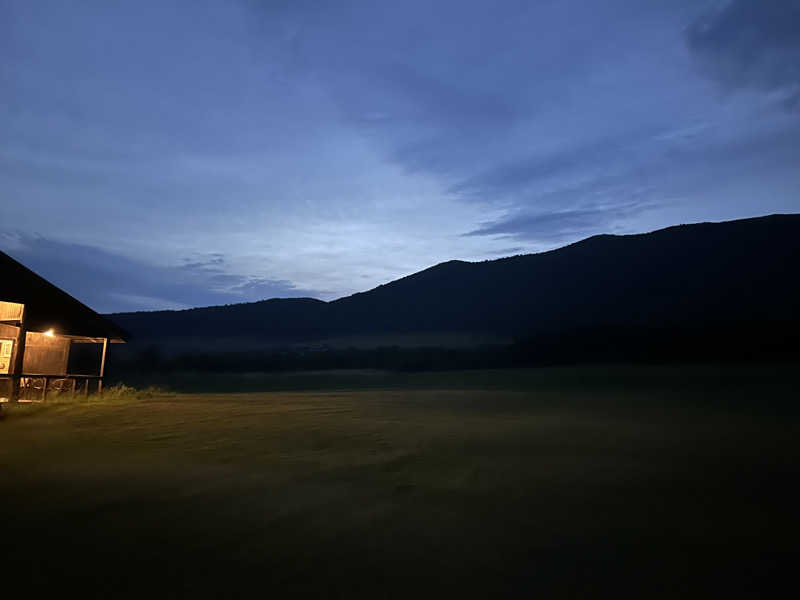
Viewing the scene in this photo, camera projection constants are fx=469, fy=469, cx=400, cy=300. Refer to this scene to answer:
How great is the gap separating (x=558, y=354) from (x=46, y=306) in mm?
25624

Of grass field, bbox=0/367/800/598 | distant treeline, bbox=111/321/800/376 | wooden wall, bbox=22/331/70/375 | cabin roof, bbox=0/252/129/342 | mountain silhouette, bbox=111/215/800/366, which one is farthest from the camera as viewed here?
mountain silhouette, bbox=111/215/800/366

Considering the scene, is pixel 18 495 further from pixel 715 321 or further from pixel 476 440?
pixel 715 321

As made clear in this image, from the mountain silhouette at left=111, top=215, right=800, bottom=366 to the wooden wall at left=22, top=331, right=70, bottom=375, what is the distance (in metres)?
28.4

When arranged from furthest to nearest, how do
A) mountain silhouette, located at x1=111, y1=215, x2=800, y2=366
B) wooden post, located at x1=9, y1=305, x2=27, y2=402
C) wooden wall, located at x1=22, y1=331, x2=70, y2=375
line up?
mountain silhouette, located at x1=111, y1=215, x2=800, y2=366 < wooden wall, located at x1=22, y1=331, x2=70, y2=375 < wooden post, located at x1=9, y1=305, x2=27, y2=402

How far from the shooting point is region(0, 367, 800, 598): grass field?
244cm

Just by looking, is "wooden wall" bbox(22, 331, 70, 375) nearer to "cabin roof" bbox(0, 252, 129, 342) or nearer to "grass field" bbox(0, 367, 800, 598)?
"cabin roof" bbox(0, 252, 129, 342)

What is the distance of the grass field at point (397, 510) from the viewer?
2.44 m

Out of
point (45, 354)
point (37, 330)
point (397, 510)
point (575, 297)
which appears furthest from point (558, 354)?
point (397, 510)

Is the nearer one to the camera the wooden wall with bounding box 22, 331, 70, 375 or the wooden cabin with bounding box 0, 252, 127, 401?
the wooden cabin with bounding box 0, 252, 127, 401

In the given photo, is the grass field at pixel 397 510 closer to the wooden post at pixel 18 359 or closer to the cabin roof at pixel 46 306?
the wooden post at pixel 18 359

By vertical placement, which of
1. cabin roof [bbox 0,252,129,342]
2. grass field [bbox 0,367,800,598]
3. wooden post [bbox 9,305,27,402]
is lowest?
grass field [bbox 0,367,800,598]

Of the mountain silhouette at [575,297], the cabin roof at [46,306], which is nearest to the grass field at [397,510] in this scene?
the cabin roof at [46,306]

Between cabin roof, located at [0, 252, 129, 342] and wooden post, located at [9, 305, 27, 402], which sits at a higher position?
cabin roof, located at [0, 252, 129, 342]

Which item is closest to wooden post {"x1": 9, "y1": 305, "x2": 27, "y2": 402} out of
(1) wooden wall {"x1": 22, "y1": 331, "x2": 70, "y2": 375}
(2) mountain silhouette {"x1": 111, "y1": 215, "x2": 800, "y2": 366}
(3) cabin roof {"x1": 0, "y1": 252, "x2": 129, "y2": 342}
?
(3) cabin roof {"x1": 0, "y1": 252, "x2": 129, "y2": 342}
